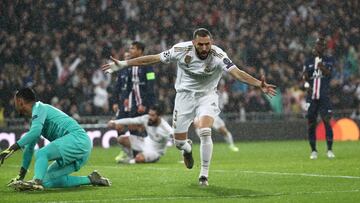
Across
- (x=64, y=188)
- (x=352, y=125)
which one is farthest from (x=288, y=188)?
(x=352, y=125)

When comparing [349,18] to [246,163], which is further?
[349,18]

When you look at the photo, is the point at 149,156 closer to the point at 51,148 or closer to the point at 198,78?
the point at 198,78

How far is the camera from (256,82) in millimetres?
11477

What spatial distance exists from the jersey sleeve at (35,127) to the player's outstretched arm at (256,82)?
2591 millimetres

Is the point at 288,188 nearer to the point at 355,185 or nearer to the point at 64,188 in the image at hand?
the point at 355,185

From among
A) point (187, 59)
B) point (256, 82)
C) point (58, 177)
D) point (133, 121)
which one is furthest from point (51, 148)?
point (133, 121)

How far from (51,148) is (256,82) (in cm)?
279

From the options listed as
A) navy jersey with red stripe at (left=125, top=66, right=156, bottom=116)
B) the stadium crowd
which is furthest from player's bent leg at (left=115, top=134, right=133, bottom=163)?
the stadium crowd

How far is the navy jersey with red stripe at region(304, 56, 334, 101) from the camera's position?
17812 mm

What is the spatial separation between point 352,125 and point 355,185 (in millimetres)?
16597

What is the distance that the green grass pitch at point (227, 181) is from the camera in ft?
33.9

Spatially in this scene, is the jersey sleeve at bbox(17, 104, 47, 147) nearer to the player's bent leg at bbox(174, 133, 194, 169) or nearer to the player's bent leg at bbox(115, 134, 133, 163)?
the player's bent leg at bbox(174, 133, 194, 169)

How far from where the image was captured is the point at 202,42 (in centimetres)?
1186

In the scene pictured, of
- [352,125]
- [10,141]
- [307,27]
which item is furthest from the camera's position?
[307,27]
